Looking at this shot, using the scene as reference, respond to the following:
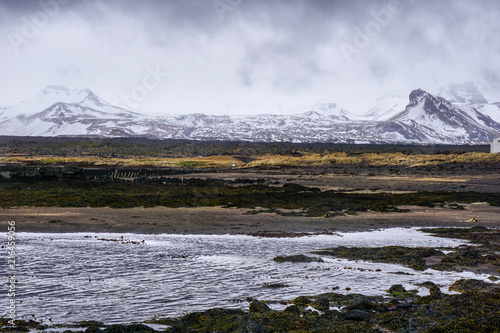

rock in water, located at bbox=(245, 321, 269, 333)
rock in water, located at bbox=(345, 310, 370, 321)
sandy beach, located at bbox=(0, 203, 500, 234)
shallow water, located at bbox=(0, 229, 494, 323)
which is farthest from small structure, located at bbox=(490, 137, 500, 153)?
rock in water, located at bbox=(245, 321, 269, 333)

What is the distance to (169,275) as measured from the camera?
608 inches

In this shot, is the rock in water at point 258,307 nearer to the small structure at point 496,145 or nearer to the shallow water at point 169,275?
Answer: the shallow water at point 169,275

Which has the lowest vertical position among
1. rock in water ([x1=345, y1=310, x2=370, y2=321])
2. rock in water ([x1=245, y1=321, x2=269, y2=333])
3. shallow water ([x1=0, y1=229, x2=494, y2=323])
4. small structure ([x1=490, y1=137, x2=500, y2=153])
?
shallow water ([x1=0, y1=229, x2=494, y2=323])

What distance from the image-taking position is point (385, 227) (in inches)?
1116

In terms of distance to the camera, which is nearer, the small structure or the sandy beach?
the sandy beach

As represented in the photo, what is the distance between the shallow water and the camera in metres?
12.0

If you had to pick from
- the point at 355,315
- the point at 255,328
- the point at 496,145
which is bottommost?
the point at 355,315

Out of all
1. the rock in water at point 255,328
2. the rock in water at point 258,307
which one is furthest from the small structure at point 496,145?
the rock in water at point 255,328

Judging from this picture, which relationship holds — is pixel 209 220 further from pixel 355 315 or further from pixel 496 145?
pixel 496 145

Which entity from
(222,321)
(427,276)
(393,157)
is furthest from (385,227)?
(393,157)

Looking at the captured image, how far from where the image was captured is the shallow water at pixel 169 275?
472 inches

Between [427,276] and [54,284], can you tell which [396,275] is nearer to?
[427,276]

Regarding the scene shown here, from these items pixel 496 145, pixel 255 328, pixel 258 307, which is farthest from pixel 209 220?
pixel 496 145

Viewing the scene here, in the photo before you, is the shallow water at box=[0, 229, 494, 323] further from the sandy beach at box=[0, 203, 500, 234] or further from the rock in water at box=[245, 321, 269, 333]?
the sandy beach at box=[0, 203, 500, 234]
